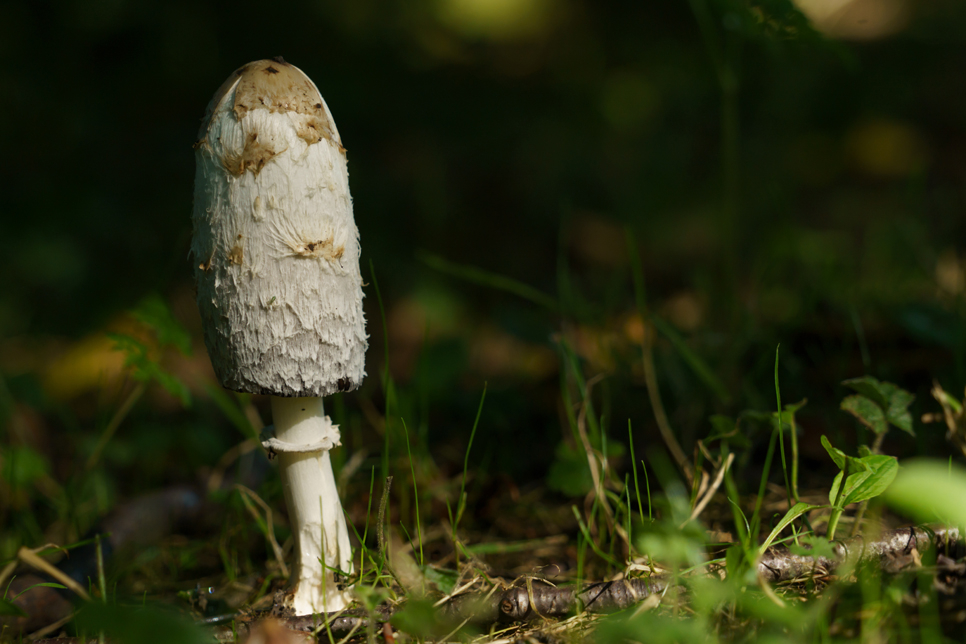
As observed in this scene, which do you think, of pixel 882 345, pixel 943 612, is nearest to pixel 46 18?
pixel 882 345

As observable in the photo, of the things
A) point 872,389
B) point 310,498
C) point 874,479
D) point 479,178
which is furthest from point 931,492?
point 479,178

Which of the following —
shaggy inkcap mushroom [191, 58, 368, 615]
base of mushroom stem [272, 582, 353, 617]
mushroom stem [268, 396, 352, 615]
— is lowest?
base of mushroom stem [272, 582, 353, 617]

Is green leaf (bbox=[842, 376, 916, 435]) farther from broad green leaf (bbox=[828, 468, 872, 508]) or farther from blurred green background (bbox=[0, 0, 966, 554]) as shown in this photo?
blurred green background (bbox=[0, 0, 966, 554])

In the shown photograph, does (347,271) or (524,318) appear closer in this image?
(347,271)

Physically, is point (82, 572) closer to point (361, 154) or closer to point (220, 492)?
point (220, 492)

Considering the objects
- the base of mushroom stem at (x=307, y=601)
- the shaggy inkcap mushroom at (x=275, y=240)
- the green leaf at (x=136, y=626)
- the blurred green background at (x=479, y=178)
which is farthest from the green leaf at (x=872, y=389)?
the green leaf at (x=136, y=626)

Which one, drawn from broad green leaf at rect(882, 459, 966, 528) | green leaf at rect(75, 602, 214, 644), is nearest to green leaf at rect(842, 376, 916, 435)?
broad green leaf at rect(882, 459, 966, 528)

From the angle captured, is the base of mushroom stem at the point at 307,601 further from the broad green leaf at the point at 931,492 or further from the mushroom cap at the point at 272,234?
the broad green leaf at the point at 931,492
